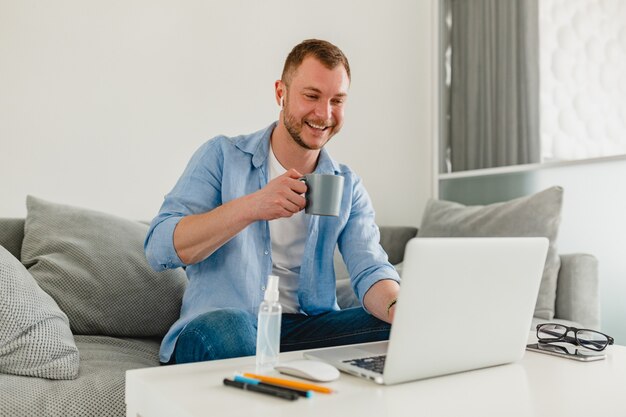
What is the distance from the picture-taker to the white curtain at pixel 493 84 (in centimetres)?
288

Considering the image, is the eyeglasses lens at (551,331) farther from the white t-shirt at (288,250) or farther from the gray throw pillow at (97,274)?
the gray throw pillow at (97,274)

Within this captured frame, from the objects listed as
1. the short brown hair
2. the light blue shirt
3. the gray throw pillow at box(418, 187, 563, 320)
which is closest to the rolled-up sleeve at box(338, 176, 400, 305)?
the light blue shirt

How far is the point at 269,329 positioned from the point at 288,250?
0.68 metres

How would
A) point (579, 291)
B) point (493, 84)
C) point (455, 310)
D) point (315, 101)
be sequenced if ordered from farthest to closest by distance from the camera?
point (493, 84) → point (579, 291) → point (315, 101) → point (455, 310)

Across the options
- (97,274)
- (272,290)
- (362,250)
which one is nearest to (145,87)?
(97,274)

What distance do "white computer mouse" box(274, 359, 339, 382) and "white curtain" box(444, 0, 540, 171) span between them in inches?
86.6

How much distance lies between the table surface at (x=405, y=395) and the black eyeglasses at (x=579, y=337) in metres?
0.13

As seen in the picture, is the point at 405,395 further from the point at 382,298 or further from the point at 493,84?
the point at 493,84

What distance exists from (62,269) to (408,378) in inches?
47.6

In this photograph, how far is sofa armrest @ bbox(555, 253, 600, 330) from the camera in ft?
7.14

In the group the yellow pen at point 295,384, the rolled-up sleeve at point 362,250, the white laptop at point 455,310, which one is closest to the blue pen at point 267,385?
the yellow pen at point 295,384

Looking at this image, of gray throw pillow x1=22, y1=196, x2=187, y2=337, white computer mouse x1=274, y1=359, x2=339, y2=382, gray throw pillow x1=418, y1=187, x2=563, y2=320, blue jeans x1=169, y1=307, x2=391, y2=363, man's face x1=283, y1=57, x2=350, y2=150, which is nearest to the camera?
white computer mouse x1=274, y1=359, x2=339, y2=382

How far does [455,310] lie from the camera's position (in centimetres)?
96

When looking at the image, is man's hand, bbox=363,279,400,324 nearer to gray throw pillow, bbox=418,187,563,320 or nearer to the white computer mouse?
the white computer mouse
